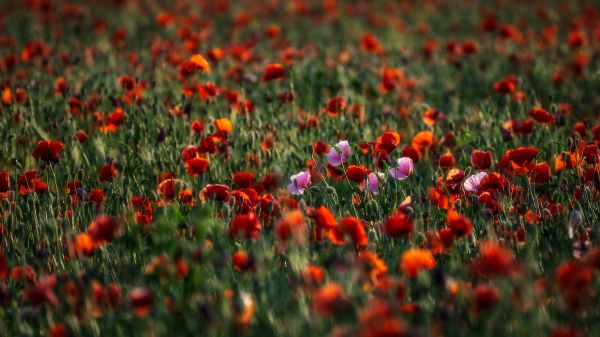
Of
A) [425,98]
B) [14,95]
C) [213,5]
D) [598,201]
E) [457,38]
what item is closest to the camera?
[598,201]

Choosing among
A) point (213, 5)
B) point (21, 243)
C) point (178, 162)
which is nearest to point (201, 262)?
point (21, 243)

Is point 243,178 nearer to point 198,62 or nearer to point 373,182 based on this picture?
point 373,182

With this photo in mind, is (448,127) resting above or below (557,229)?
below

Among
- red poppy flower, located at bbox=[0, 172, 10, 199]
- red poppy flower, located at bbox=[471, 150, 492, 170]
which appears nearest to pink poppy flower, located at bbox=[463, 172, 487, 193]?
red poppy flower, located at bbox=[471, 150, 492, 170]

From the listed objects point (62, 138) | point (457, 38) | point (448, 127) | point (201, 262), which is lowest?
point (457, 38)

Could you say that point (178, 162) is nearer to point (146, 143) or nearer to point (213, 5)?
point (146, 143)

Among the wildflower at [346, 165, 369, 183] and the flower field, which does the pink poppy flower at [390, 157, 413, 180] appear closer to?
the flower field

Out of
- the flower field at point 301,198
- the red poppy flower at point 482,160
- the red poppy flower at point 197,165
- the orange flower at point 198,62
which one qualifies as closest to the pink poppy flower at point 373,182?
the flower field at point 301,198
